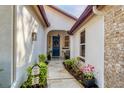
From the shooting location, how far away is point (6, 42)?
15.4ft

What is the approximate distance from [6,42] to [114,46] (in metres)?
2.69

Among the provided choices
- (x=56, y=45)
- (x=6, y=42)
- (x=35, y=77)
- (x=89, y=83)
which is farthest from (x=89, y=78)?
(x=56, y=45)

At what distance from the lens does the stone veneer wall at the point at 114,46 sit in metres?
4.19

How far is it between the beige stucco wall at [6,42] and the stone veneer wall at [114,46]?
256 centimetres

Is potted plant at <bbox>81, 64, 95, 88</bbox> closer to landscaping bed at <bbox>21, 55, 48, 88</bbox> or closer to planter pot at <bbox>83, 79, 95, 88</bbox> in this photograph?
planter pot at <bbox>83, 79, 95, 88</bbox>

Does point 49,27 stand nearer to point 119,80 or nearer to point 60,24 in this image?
point 60,24

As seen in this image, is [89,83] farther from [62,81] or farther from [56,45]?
[56,45]

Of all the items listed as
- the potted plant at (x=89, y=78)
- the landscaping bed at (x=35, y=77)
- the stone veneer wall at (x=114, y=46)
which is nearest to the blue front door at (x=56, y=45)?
the potted plant at (x=89, y=78)

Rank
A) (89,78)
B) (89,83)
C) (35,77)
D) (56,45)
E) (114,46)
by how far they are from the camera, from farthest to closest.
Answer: (56,45)
(89,78)
(89,83)
(35,77)
(114,46)

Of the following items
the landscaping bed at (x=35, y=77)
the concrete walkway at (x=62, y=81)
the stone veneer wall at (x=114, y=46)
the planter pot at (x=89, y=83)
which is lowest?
the concrete walkway at (x=62, y=81)

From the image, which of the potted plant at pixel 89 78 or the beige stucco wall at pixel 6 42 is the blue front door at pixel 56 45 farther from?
the beige stucco wall at pixel 6 42

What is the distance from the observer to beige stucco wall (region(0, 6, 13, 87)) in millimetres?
4641
